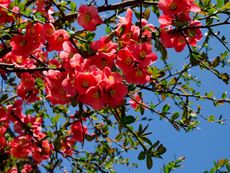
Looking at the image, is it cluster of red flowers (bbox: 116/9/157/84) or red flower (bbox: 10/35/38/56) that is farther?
red flower (bbox: 10/35/38/56)

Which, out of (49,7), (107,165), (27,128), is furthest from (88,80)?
(107,165)

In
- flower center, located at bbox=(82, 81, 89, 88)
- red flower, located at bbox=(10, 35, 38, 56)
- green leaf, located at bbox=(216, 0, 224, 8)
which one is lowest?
flower center, located at bbox=(82, 81, 89, 88)

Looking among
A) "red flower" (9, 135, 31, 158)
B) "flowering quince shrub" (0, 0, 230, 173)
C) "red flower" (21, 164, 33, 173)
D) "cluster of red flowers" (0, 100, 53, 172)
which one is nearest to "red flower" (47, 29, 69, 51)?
"flowering quince shrub" (0, 0, 230, 173)

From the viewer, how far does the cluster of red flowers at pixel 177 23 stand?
169 cm

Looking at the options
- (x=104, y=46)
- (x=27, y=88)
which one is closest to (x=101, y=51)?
(x=104, y=46)

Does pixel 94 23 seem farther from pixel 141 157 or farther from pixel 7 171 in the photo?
pixel 7 171

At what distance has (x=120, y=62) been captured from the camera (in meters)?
1.59

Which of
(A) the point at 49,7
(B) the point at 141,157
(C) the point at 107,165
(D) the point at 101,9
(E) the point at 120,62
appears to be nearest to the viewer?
(E) the point at 120,62

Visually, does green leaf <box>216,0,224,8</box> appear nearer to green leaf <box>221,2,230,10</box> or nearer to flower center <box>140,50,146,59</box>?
green leaf <box>221,2,230,10</box>

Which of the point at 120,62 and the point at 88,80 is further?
the point at 120,62

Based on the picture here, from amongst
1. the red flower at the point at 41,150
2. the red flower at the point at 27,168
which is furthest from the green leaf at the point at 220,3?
the red flower at the point at 27,168

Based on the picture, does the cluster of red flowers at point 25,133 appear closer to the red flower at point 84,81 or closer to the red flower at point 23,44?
the red flower at point 23,44

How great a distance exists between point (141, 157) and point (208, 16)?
0.71m

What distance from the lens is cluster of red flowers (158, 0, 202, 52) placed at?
5.53 ft
